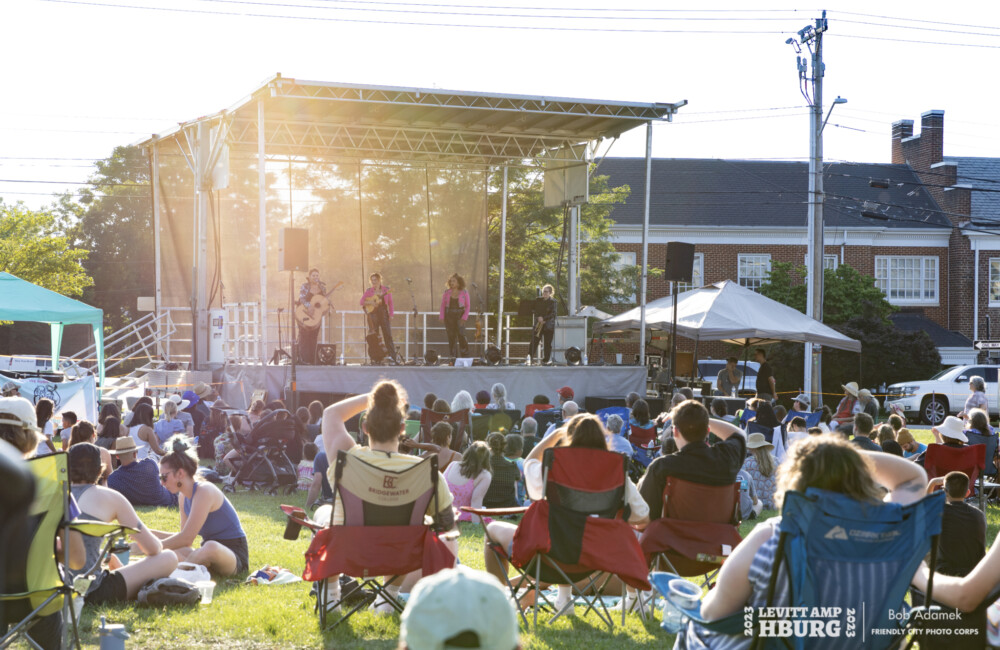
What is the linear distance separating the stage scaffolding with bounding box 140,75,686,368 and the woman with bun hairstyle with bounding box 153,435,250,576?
9.93 m

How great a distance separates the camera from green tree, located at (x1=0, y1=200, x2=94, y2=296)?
2923 centimetres

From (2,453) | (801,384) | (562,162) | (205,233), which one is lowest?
(801,384)

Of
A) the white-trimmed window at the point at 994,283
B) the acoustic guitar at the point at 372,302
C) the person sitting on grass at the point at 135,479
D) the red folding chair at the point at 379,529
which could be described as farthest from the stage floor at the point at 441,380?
the white-trimmed window at the point at 994,283

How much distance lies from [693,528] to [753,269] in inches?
1203

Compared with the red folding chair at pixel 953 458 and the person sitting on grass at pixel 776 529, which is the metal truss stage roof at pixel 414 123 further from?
the person sitting on grass at pixel 776 529

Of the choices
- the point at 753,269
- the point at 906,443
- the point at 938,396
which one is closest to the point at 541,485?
the point at 906,443

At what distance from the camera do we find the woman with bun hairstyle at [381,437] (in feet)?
15.0

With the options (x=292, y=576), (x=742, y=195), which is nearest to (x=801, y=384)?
(x=742, y=195)

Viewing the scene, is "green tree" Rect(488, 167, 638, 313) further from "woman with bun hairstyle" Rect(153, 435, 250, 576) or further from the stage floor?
"woman with bun hairstyle" Rect(153, 435, 250, 576)

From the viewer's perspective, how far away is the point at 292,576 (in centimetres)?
611

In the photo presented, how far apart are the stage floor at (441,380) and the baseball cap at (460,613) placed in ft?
43.2

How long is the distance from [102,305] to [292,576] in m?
41.2

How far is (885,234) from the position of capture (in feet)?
113

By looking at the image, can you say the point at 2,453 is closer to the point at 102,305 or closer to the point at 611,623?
the point at 611,623
